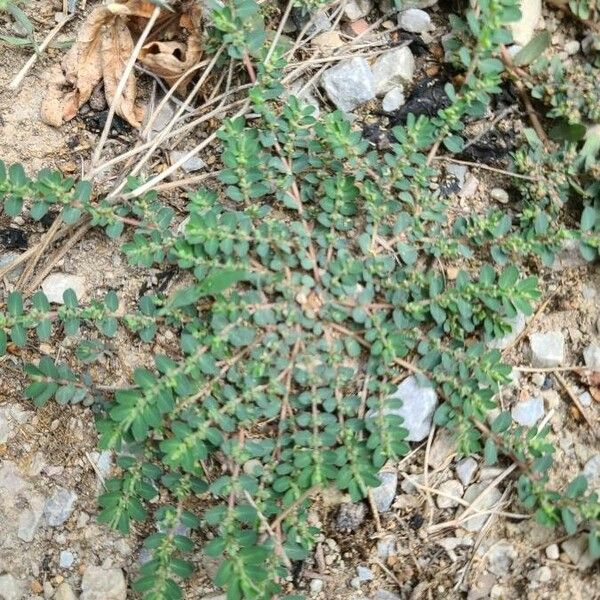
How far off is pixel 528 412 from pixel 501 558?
479 mm

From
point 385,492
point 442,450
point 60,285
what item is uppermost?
point 60,285

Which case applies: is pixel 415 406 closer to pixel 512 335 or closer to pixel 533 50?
pixel 512 335

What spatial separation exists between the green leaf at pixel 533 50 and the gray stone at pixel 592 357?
100 centimetres

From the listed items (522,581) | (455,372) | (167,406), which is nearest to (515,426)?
(455,372)

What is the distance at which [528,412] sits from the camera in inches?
105

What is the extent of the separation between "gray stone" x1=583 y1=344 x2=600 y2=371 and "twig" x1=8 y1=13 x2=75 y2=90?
7.12 feet

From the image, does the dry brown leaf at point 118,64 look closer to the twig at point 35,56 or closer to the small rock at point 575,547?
the twig at point 35,56

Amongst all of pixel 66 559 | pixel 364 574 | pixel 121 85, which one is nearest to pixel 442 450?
pixel 364 574

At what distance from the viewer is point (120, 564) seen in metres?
2.65

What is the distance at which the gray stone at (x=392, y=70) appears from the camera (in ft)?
9.29

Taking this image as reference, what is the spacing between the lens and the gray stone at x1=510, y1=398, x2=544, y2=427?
2668 mm

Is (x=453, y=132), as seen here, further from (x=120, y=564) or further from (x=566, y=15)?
(x=120, y=564)

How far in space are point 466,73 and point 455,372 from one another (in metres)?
1.03

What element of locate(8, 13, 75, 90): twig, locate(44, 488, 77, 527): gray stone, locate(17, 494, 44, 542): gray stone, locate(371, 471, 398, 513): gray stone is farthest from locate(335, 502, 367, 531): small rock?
locate(8, 13, 75, 90): twig
